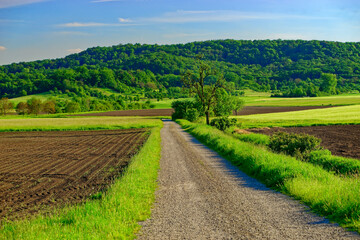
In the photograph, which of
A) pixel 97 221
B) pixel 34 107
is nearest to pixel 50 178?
pixel 97 221

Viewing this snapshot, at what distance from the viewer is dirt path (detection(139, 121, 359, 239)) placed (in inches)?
300

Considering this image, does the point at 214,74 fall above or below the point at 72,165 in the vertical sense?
above

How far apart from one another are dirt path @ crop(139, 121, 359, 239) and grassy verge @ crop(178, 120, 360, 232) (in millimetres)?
403

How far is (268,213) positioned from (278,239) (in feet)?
6.30

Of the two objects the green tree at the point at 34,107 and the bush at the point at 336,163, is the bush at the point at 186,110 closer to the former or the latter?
the bush at the point at 336,163

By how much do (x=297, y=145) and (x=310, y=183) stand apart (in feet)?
29.0

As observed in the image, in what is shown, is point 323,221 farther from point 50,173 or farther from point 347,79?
point 347,79

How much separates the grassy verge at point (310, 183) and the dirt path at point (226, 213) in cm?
40

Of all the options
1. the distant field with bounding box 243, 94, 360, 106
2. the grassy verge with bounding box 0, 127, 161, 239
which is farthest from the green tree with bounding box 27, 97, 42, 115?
the grassy verge with bounding box 0, 127, 161, 239

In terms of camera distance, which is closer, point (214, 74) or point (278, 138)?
point (278, 138)

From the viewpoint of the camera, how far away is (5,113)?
118 metres

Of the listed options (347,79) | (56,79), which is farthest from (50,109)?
(347,79)

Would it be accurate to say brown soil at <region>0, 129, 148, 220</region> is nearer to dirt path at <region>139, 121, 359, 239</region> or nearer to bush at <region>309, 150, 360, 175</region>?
dirt path at <region>139, 121, 359, 239</region>

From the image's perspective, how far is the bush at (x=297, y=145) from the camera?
18658mm
